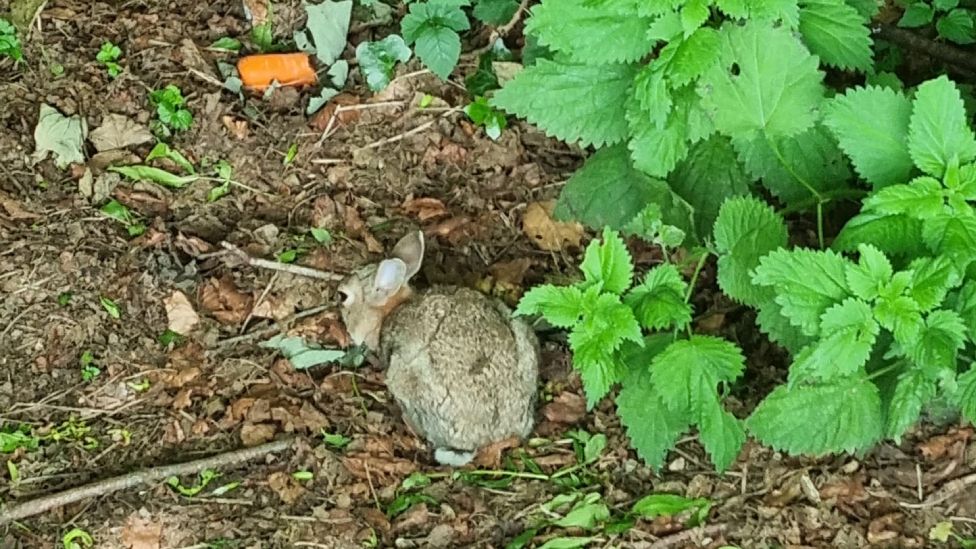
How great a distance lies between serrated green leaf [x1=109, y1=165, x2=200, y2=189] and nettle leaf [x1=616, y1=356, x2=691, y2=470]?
1569 millimetres

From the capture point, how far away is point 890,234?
8.42 ft

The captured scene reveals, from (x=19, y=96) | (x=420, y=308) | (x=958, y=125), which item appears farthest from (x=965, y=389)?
(x=19, y=96)

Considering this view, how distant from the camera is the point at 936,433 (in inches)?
112

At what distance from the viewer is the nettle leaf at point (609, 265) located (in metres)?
2.68

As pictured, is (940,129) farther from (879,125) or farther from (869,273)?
Result: (869,273)

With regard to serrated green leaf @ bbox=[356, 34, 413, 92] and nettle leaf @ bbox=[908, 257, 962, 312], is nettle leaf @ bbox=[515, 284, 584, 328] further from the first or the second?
serrated green leaf @ bbox=[356, 34, 413, 92]

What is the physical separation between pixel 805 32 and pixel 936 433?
3.60ft

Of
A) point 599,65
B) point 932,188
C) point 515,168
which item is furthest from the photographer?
point 515,168

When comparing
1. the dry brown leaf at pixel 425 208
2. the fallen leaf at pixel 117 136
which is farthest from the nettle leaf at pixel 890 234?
the fallen leaf at pixel 117 136

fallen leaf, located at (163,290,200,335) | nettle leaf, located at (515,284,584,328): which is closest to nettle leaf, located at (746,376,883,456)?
nettle leaf, located at (515,284,584,328)

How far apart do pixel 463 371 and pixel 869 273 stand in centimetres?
104

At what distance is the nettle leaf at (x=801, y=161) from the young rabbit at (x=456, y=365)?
2.50ft

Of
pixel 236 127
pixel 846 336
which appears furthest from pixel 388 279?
pixel 846 336

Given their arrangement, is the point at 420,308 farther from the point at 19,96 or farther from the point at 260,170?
the point at 19,96
